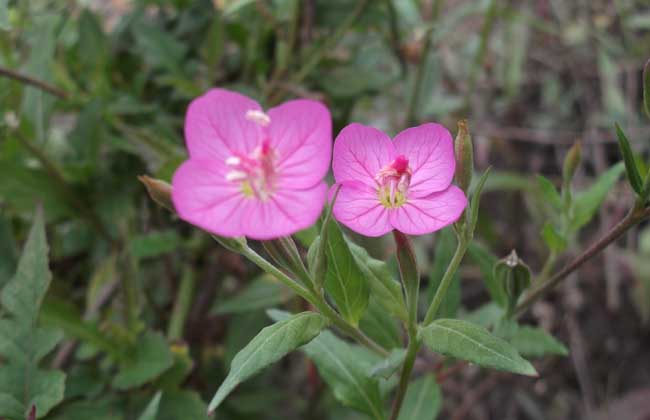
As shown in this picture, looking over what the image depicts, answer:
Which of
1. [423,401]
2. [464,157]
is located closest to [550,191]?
[464,157]

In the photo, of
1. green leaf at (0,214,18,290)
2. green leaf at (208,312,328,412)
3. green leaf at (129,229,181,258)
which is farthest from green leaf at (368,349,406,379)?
green leaf at (0,214,18,290)

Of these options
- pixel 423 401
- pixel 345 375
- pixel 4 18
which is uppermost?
pixel 4 18

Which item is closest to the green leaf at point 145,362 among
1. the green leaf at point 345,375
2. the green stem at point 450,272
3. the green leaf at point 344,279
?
the green leaf at point 345,375

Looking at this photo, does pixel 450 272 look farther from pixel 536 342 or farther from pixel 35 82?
pixel 35 82

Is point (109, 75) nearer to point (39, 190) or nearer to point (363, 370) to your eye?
point (39, 190)

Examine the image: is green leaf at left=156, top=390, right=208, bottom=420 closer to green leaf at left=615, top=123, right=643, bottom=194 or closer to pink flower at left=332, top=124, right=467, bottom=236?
pink flower at left=332, top=124, right=467, bottom=236
